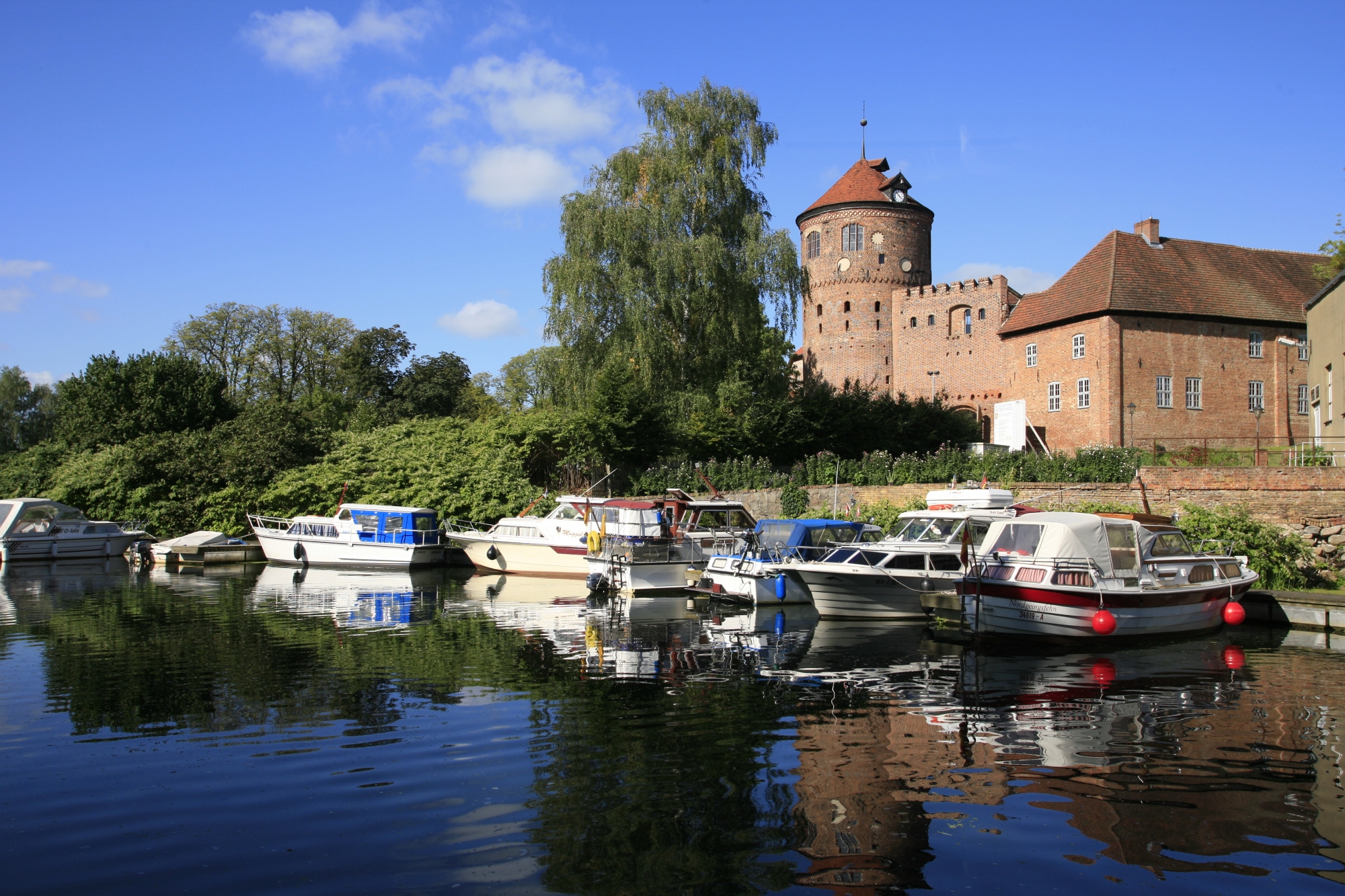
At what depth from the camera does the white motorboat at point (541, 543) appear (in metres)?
29.5

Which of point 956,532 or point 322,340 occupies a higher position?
point 322,340

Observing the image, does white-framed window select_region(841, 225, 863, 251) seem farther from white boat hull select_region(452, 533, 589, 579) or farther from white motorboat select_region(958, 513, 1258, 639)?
white motorboat select_region(958, 513, 1258, 639)

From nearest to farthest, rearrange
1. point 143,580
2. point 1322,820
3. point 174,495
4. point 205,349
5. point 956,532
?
point 1322,820 → point 956,532 → point 143,580 → point 174,495 → point 205,349

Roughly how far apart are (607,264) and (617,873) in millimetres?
31899

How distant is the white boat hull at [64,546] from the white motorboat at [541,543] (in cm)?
1749

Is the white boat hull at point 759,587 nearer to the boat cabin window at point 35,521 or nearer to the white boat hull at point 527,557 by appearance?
the white boat hull at point 527,557

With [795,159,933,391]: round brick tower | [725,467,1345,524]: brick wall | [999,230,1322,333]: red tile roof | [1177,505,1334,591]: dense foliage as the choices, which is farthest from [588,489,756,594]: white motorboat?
[795,159,933,391]: round brick tower

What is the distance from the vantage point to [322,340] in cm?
7044

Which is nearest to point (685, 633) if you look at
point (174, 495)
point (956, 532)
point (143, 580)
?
point (956, 532)

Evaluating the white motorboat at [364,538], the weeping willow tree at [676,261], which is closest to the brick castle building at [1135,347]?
the weeping willow tree at [676,261]

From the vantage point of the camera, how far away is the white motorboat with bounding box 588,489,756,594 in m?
25.1

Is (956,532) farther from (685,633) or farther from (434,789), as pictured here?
(434,789)

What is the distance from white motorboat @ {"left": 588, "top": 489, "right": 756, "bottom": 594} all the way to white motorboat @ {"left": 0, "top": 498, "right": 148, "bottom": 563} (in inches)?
929

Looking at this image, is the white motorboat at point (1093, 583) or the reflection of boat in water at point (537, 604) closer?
the white motorboat at point (1093, 583)
